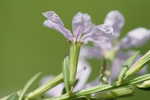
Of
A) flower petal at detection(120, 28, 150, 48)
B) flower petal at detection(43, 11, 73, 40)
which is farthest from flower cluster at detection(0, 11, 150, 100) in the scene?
flower petal at detection(120, 28, 150, 48)

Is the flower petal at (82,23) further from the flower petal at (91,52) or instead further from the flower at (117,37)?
the flower petal at (91,52)

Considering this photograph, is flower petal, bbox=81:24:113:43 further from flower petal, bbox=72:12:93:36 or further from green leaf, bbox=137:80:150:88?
green leaf, bbox=137:80:150:88

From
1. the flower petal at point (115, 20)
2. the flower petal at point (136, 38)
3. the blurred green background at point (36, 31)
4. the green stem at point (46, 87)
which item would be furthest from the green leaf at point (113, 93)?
the blurred green background at point (36, 31)

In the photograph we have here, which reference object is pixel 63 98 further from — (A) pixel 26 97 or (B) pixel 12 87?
(B) pixel 12 87

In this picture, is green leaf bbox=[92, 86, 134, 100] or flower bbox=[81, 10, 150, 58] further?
flower bbox=[81, 10, 150, 58]

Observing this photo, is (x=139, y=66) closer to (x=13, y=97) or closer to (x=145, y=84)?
(x=145, y=84)

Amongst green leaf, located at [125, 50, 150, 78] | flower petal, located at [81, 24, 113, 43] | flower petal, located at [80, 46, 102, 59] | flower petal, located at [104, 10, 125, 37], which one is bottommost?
green leaf, located at [125, 50, 150, 78]

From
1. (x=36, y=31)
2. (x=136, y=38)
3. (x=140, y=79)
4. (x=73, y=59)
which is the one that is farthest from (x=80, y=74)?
(x=36, y=31)

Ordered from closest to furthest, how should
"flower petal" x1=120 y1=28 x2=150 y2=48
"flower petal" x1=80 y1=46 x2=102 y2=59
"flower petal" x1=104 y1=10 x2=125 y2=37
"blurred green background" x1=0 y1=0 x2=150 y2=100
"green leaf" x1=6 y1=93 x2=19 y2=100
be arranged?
"green leaf" x1=6 y1=93 x2=19 y2=100 < "flower petal" x1=104 y1=10 x2=125 y2=37 < "flower petal" x1=120 y1=28 x2=150 y2=48 < "flower petal" x1=80 y1=46 x2=102 y2=59 < "blurred green background" x1=0 y1=0 x2=150 y2=100
